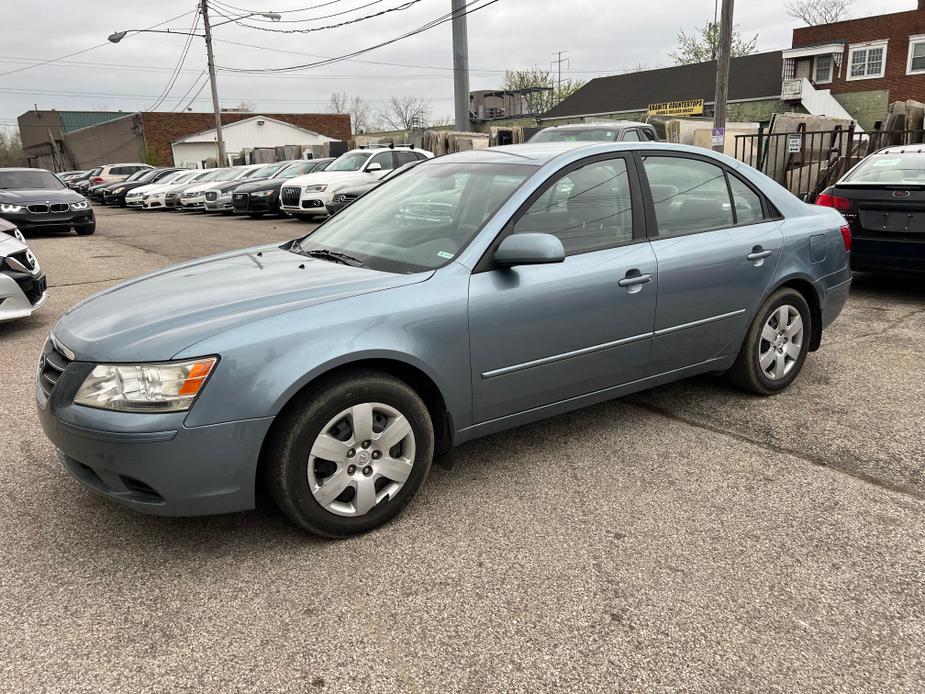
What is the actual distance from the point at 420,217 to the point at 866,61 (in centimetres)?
3739

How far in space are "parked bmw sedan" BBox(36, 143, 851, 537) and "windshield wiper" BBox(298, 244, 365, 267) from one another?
25 millimetres

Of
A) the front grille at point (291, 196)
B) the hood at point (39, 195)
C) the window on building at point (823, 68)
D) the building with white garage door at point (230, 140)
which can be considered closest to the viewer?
the hood at point (39, 195)

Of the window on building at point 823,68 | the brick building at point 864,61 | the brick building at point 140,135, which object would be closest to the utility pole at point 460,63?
the brick building at point 864,61

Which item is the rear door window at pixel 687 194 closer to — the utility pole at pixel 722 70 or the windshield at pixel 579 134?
the windshield at pixel 579 134

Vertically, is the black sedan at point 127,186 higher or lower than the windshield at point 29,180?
lower

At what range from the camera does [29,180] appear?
1588 centimetres

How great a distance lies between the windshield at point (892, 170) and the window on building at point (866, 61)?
31326 millimetres

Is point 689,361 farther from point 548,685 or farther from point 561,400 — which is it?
point 548,685

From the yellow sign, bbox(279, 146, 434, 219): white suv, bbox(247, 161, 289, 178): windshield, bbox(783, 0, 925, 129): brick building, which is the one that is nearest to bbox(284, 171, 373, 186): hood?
bbox(279, 146, 434, 219): white suv

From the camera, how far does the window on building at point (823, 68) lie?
34219 millimetres

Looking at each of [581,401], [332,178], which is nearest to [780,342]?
[581,401]

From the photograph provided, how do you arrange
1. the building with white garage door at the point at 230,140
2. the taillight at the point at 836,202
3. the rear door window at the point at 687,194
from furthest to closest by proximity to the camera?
the building with white garage door at the point at 230,140
the taillight at the point at 836,202
the rear door window at the point at 687,194

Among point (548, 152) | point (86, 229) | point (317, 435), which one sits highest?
point (548, 152)

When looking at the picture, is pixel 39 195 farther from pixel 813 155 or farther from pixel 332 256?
pixel 813 155
